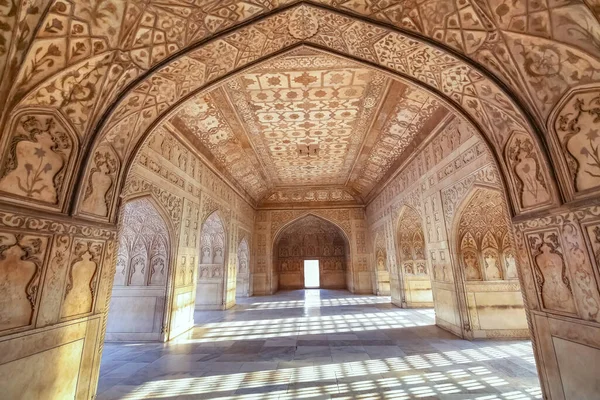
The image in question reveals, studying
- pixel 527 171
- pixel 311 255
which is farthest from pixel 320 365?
pixel 311 255

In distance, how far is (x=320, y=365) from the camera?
12.1 feet

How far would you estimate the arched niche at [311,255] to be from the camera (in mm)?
15602

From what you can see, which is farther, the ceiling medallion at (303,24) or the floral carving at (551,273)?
the ceiling medallion at (303,24)

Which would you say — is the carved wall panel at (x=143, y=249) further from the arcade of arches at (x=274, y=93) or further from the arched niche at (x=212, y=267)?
the arched niche at (x=212, y=267)

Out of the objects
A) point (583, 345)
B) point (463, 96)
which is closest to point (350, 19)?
point (463, 96)

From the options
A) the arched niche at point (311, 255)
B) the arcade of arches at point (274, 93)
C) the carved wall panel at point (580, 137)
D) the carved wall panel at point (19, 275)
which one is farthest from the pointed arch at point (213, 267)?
the carved wall panel at point (580, 137)

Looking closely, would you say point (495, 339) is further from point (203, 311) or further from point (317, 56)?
point (203, 311)

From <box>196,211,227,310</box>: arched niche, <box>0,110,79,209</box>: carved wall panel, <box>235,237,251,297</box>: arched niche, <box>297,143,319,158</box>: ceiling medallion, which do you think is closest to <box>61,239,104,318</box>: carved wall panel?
<box>0,110,79,209</box>: carved wall panel

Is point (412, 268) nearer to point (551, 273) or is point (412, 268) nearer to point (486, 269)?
point (486, 269)

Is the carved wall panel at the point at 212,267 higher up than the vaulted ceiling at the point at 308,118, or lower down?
lower down

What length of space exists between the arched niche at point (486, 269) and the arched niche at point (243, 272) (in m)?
8.50

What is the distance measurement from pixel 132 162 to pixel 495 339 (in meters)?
6.26

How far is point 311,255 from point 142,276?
11.5 m

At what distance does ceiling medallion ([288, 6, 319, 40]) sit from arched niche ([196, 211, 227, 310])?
6211 millimetres
